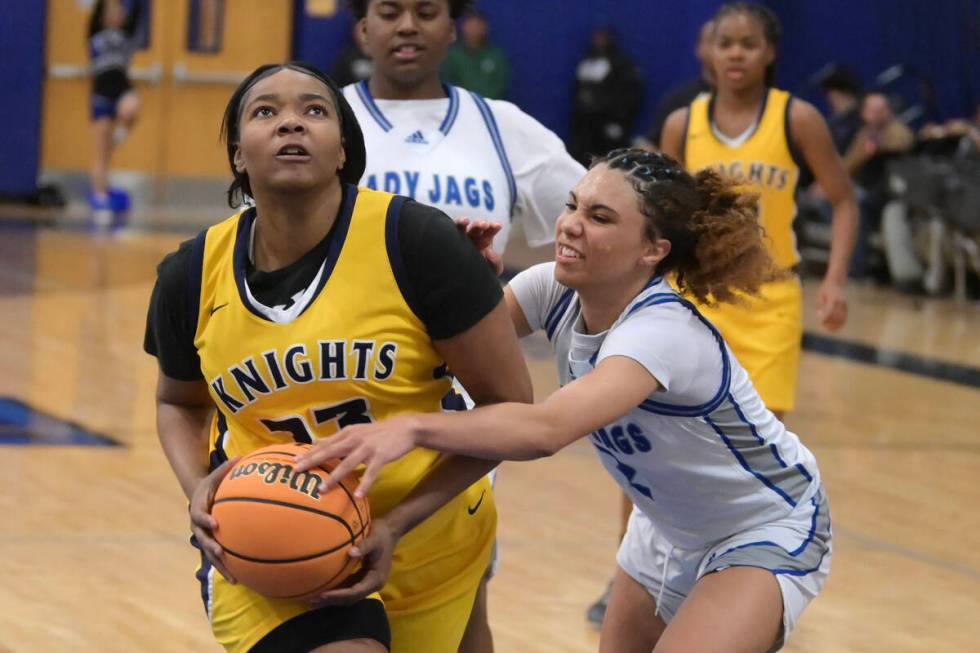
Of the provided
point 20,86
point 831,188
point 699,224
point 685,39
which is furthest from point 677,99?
point 685,39

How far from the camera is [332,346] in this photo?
9.36 feet

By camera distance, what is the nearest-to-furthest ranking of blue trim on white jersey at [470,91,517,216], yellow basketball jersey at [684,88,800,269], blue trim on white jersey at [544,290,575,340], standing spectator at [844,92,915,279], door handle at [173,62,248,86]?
1. blue trim on white jersey at [544,290,575,340]
2. blue trim on white jersey at [470,91,517,216]
3. yellow basketball jersey at [684,88,800,269]
4. standing spectator at [844,92,915,279]
5. door handle at [173,62,248,86]

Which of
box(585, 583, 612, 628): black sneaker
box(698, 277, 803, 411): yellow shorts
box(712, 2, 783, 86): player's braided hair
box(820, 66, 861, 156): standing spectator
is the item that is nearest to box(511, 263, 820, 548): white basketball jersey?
box(585, 583, 612, 628): black sneaker

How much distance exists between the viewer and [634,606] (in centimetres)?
352

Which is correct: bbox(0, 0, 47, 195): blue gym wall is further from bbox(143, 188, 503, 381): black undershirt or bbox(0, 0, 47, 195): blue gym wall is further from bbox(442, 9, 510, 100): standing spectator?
bbox(143, 188, 503, 381): black undershirt

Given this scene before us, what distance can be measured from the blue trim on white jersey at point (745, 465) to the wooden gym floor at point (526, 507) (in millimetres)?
1344

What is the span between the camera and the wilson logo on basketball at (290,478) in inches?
108

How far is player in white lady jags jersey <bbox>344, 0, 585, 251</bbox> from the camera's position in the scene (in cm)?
402

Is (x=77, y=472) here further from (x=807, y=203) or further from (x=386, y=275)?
(x=807, y=203)

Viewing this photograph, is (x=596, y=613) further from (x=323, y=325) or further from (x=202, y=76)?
(x=202, y=76)

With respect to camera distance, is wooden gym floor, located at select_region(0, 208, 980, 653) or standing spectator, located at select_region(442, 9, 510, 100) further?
standing spectator, located at select_region(442, 9, 510, 100)

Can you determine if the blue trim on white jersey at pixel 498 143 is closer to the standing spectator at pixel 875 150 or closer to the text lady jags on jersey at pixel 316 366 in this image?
the text lady jags on jersey at pixel 316 366

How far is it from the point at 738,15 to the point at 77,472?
2.78 metres

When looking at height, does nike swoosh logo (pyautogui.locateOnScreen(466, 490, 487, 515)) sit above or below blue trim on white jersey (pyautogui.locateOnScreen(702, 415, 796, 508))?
below
